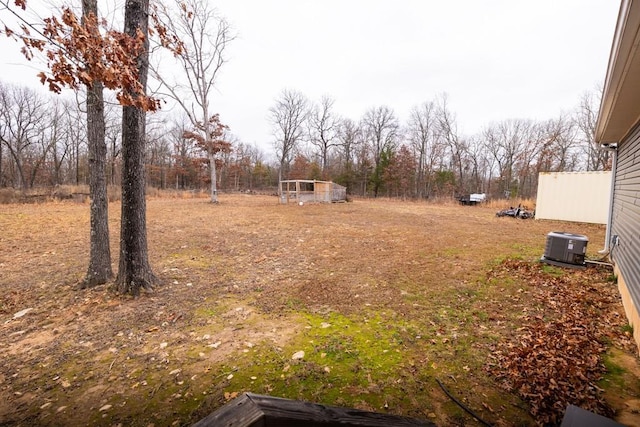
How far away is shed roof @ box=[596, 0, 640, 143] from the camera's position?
220 centimetres

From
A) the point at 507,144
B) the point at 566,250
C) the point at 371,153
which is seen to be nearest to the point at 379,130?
the point at 371,153

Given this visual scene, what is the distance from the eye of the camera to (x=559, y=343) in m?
2.89

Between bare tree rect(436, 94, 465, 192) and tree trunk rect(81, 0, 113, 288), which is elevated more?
bare tree rect(436, 94, 465, 192)

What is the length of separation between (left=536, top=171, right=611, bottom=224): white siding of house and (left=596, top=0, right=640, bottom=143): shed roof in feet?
28.0

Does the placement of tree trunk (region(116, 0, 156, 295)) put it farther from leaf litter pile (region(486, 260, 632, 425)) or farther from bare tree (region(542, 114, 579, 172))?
bare tree (region(542, 114, 579, 172))

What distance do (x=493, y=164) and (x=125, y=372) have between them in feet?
128

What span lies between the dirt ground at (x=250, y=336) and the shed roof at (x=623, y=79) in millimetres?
2769

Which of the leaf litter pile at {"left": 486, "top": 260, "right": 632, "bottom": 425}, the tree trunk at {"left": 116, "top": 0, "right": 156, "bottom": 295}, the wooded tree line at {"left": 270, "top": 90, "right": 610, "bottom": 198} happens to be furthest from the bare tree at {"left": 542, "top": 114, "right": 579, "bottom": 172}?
the tree trunk at {"left": 116, "top": 0, "right": 156, "bottom": 295}

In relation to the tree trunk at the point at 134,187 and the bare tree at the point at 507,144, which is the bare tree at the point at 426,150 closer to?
the bare tree at the point at 507,144

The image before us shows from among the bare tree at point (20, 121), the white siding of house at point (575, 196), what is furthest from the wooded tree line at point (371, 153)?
the white siding of house at point (575, 196)

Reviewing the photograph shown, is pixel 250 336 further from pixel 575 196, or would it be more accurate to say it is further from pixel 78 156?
pixel 78 156

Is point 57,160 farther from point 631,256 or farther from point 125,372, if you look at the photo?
point 631,256

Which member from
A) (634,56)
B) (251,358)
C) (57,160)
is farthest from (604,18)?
(57,160)

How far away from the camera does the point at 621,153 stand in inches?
238
